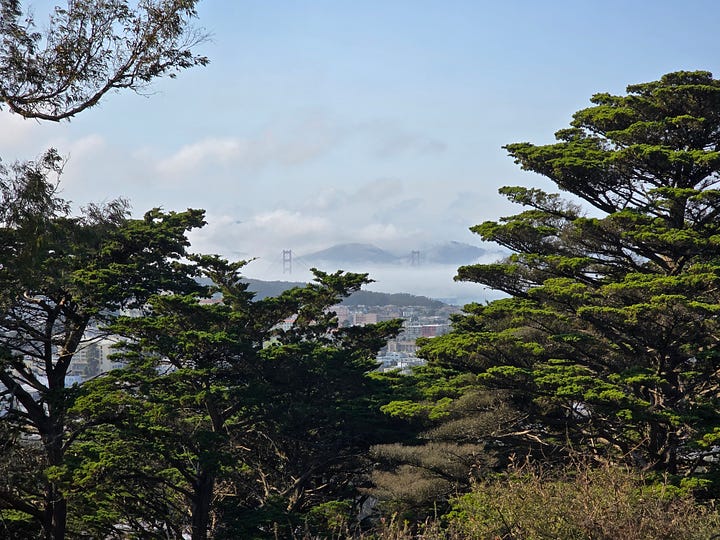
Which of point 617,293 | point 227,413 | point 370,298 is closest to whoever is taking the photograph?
point 617,293

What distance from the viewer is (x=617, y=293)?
14211mm

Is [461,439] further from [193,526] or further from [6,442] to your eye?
[6,442]

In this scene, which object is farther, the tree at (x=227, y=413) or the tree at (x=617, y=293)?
the tree at (x=227, y=413)

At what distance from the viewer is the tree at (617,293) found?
1359cm

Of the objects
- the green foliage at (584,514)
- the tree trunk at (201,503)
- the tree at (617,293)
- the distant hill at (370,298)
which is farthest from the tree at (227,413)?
the distant hill at (370,298)

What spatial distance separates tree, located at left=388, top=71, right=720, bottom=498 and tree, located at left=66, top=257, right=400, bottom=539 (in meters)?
2.89

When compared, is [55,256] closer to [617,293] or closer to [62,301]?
[62,301]

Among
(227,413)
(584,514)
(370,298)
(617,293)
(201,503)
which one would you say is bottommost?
(201,503)

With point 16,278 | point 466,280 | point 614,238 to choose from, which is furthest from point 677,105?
point 16,278

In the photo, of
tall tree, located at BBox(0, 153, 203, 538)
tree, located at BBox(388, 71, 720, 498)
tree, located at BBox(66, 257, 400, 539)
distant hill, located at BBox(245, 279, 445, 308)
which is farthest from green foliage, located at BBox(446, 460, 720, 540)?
distant hill, located at BBox(245, 279, 445, 308)

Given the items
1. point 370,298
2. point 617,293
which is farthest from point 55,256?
point 370,298

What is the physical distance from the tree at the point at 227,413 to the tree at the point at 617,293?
2885 mm

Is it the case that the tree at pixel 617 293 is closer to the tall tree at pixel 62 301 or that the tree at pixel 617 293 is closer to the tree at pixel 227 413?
the tree at pixel 227 413

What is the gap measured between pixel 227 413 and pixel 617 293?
8358mm
